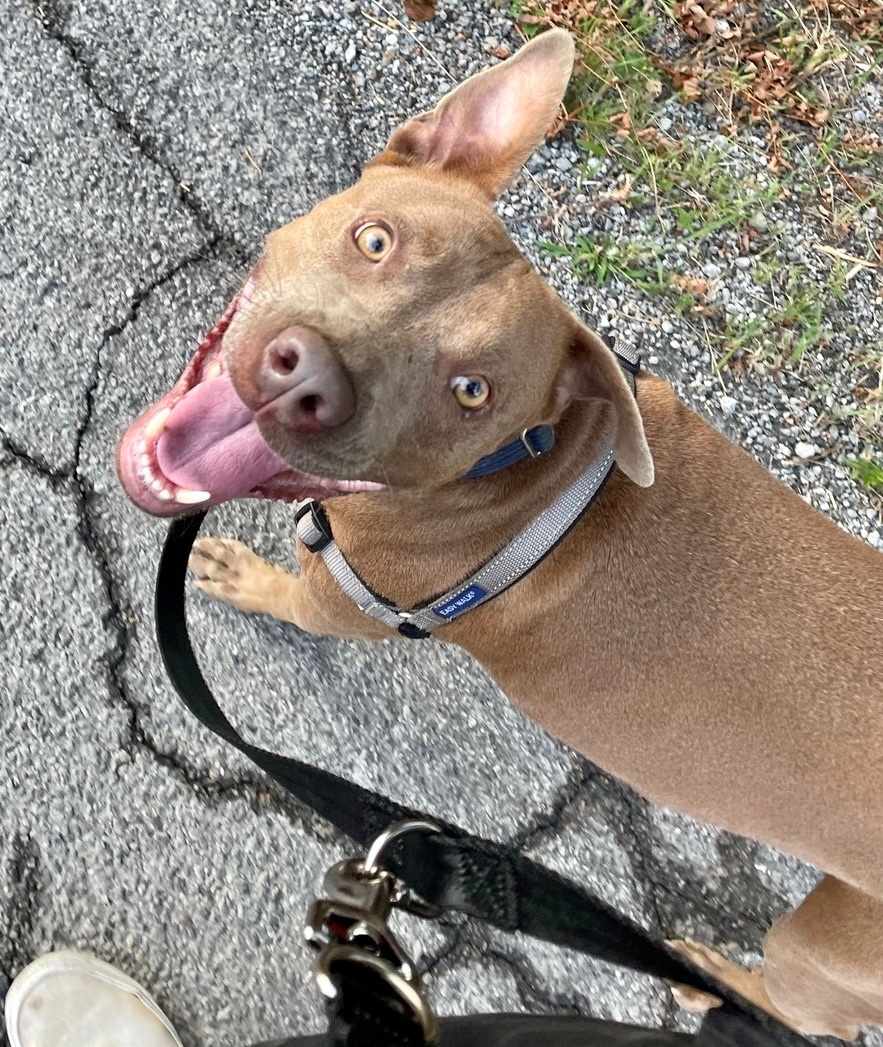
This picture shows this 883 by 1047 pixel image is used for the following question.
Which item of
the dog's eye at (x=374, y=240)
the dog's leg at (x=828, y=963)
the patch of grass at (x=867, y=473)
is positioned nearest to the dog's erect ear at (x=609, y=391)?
the dog's eye at (x=374, y=240)

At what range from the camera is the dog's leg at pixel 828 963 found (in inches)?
91.4

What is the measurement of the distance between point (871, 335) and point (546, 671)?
2121mm

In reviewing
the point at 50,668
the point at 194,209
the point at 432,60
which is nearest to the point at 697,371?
the point at 432,60

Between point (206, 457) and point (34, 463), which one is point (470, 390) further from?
point (34, 463)

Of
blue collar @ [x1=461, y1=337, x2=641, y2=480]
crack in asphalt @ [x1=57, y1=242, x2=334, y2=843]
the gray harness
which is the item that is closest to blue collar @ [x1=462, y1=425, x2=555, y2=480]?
blue collar @ [x1=461, y1=337, x2=641, y2=480]

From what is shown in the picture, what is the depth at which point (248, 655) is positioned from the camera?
2902 millimetres

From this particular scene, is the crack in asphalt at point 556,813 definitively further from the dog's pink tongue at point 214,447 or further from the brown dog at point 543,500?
the dog's pink tongue at point 214,447

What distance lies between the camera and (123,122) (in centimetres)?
299

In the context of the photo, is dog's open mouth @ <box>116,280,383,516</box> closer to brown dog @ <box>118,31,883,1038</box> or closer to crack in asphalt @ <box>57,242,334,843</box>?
brown dog @ <box>118,31,883,1038</box>

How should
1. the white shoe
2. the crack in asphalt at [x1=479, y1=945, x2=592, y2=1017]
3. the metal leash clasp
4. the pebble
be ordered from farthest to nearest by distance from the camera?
1. the pebble
2. the crack in asphalt at [x1=479, y1=945, x2=592, y2=1017]
3. the white shoe
4. the metal leash clasp

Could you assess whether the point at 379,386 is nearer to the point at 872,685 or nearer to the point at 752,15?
the point at 872,685

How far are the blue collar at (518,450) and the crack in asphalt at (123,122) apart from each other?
1.38 m

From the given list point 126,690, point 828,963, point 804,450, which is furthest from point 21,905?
point 804,450

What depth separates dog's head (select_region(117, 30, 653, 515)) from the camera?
5.95ft
